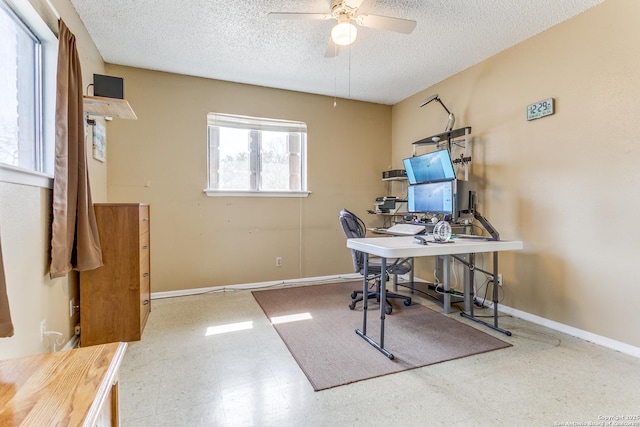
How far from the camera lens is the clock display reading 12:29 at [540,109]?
2.54 metres

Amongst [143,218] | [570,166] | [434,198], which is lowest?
[143,218]

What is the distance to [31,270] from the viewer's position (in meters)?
1.63

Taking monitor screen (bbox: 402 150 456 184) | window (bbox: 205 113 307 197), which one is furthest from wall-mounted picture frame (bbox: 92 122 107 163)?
monitor screen (bbox: 402 150 456 184)

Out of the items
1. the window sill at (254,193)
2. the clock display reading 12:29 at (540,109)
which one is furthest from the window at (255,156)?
A: the clock display reading 12:29 at (540,109)

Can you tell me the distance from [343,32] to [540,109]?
1855mm

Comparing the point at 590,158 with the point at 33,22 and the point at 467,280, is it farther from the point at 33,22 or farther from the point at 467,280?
the point at 33,22

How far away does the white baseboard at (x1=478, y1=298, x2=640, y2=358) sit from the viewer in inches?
83.0

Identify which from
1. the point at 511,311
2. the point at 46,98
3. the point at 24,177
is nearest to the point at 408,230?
the point at 511,311

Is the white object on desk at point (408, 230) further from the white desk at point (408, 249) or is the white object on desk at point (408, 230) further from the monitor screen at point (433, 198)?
the white desk at point (408, 249)

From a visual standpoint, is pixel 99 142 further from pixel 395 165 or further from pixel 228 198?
pixel 395 165

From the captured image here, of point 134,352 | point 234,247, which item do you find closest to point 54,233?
point 134,352

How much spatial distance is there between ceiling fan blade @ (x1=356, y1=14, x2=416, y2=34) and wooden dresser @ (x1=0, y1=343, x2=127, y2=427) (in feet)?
7.54

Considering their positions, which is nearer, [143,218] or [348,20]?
[348,20]

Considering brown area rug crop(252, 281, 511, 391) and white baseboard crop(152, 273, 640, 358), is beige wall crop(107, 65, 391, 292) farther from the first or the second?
brown area rug crop(252, 281, 511, 391)
